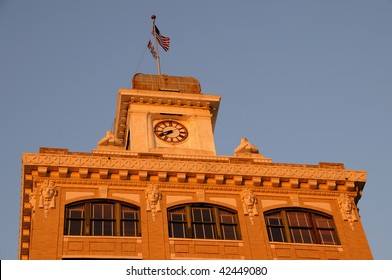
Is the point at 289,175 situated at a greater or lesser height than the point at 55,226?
greater

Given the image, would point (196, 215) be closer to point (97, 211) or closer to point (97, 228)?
point (97, 211)

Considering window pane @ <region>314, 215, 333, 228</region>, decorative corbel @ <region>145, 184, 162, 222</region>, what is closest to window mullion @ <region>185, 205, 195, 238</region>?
decorative corbel @ <region>145, 184, 162, 222</region>

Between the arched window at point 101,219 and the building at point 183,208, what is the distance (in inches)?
1.9

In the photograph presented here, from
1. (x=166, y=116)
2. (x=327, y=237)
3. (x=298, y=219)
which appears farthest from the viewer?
(x=166, y=116)

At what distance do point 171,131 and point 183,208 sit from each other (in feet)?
32.0

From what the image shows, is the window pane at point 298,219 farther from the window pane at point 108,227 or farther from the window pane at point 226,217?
the window pane at point 108,227

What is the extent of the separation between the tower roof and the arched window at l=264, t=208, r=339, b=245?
14.5 metres

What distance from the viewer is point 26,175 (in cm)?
3556

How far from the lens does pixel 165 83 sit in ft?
159

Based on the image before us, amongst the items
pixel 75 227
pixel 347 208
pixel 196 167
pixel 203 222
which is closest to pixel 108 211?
pixel 75 227

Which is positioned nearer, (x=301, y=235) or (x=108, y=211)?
(x=108, y=211)
